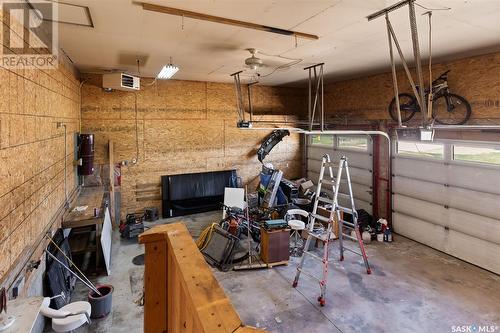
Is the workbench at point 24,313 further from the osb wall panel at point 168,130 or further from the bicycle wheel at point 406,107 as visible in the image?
the bicycle wheel at point 406,107

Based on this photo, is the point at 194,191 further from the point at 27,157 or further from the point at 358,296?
the point at 27,157

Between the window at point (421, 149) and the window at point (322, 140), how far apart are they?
2.29m

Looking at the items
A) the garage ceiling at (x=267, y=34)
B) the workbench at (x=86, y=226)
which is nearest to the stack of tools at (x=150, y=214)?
the workbench at (x=86, y=226)

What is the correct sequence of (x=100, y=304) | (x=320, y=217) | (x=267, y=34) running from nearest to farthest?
(x=100, y=304), (x=267, y=34), (x=320, y=217)

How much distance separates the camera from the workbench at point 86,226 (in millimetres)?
4301

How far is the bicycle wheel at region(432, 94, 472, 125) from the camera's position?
5.06 m

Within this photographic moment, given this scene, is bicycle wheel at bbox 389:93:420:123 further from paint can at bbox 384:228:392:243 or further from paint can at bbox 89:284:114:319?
paint can at bbox 89:284:114:319

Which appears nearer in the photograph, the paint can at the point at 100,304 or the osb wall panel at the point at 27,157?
the osb wall panel at the point at 27,157

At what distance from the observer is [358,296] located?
4.14 m

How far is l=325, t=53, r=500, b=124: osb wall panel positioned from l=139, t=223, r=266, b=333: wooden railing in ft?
18.4

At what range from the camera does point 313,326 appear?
351 cm

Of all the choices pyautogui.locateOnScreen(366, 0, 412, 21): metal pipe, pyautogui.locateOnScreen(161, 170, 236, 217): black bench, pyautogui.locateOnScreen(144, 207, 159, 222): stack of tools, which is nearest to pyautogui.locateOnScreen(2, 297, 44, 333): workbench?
pyautogui.locateOnScreen(366, 0, 412, 21): metal pipe

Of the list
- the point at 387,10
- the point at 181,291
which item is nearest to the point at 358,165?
the point at 387,10

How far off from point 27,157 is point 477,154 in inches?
264
